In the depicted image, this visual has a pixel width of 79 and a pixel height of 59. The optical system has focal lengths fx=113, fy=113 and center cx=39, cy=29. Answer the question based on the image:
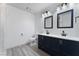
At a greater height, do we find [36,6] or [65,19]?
[36,6]

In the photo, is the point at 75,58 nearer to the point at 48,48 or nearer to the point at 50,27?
the point at 48,48

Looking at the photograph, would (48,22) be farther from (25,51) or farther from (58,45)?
(25,51)

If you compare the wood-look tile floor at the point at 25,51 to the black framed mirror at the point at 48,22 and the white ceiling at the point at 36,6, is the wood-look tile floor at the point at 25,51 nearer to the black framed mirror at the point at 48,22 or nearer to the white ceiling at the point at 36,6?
the black framed mirror at the point at 48,22

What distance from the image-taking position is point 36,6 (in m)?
2.60

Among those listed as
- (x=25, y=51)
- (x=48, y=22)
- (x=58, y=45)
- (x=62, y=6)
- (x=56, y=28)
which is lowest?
(x=25, y=51)

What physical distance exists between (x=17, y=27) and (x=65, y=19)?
116cm

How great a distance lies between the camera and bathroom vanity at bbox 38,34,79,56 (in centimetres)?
241

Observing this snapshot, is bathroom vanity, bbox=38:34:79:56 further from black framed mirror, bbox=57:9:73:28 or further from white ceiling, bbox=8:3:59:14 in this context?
white ceiling, bbox=8:3:59:14

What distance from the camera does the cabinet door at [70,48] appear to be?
2.37 m

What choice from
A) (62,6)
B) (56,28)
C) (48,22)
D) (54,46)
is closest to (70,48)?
(54,46)

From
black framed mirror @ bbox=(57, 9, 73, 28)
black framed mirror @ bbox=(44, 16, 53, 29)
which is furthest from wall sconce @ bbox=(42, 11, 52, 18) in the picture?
black framed mirror @ bbox=(57, 9, 73, 28)

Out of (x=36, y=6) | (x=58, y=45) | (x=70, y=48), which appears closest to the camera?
(x=70, y=48)

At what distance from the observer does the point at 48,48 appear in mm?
2855

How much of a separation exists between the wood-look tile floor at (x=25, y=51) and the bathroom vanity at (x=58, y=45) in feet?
0.44
